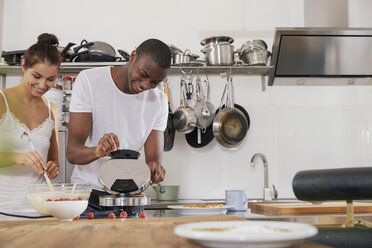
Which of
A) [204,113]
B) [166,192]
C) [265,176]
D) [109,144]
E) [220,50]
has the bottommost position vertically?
[166,192]

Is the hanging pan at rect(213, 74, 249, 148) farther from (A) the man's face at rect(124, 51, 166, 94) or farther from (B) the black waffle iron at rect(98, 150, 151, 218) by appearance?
(B) the black waffle iron at rect(98, 150, 151, 218)

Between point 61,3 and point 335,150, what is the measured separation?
2.57 meters

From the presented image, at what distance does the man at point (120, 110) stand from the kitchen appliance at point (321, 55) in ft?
4.57

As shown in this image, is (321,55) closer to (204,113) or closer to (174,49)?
(204,113)

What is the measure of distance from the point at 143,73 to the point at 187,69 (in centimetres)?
Answer: 154

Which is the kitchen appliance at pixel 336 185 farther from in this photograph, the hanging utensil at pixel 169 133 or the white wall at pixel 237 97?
the white wall at pixel 237 97

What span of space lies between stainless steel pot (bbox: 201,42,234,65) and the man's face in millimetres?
1372

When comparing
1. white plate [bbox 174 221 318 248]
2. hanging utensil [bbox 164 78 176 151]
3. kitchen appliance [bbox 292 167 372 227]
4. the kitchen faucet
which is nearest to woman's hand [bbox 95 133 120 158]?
kitchen appliance [bbox 292 167 372 227]

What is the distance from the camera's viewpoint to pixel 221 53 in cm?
319

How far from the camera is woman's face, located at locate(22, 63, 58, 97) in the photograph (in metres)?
2.10

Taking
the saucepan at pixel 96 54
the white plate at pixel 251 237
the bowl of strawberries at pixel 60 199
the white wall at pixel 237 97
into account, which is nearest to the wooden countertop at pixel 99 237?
the white plate at pixel 251 237

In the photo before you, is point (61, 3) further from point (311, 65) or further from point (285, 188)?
point (285, 188)

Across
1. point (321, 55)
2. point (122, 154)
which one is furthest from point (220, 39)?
point (122, 154)

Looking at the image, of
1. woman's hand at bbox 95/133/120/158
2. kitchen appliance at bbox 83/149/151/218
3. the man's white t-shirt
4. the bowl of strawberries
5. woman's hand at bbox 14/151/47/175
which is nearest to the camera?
the bowl of strawberries
